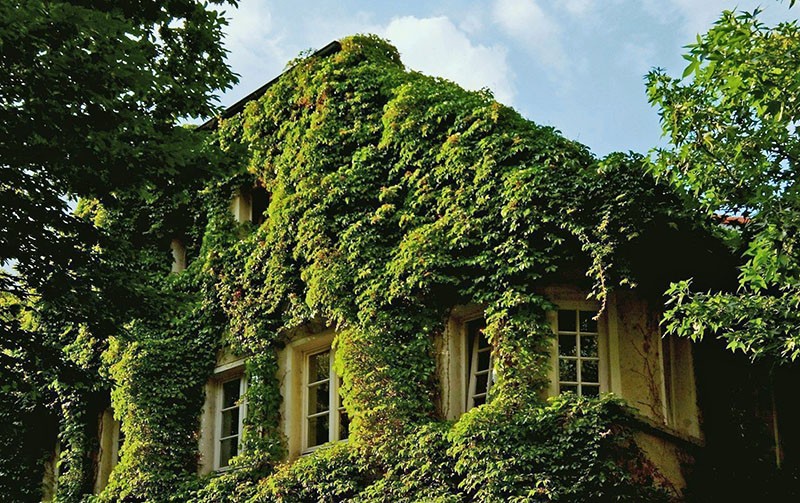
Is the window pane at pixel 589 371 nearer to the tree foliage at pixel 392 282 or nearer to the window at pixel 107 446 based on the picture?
the tree foliage at pixel 392 282

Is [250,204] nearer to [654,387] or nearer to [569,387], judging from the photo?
[569,387]

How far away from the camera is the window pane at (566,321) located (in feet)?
49.7

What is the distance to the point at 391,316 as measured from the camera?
52.2 ft

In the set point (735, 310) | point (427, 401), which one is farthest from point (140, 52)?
point (735, 310)

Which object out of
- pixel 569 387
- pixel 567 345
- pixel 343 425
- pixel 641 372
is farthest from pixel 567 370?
pixel 343 425

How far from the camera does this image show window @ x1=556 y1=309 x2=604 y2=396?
48.8ft

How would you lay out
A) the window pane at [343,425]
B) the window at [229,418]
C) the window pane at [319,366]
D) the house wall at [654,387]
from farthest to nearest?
the window at [229,418]
the window pane at [319,366]
the window pane at [343,425]
the house wall at [654,387]

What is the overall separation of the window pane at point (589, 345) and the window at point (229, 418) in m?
6.27

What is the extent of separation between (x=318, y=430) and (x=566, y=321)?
467cm

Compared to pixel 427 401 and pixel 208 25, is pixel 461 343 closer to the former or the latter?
pixel 427 401

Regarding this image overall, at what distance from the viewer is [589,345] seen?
15086mm

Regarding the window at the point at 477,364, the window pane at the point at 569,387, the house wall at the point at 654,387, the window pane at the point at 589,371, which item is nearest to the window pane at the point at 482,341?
the window at the point at 477,364

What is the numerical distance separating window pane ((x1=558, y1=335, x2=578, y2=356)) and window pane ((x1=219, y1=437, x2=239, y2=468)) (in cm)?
652

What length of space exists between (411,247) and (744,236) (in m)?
4.65
